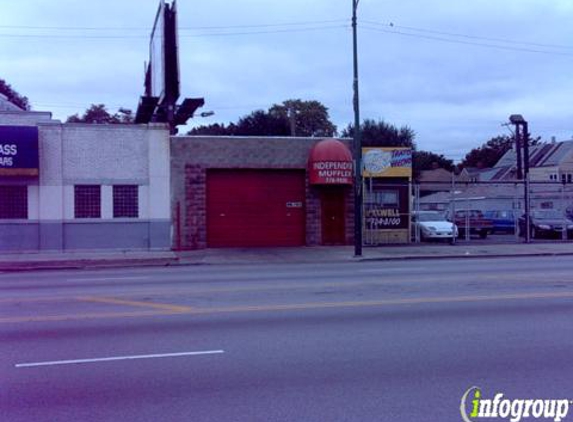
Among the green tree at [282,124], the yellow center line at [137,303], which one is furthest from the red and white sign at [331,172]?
the green tree at [282,124]

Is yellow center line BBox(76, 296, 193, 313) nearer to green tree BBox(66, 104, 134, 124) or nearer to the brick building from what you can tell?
the brick building

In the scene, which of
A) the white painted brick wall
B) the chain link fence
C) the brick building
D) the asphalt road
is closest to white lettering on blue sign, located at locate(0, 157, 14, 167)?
the white painted brick wall

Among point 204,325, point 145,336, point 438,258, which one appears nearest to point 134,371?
point 145,336

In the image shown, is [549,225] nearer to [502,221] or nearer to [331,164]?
[502,221]

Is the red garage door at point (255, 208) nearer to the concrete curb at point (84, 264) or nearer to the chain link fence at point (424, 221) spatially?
the chain link fence at point (424, 221)

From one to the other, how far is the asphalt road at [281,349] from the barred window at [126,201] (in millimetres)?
11615

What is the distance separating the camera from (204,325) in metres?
10.2

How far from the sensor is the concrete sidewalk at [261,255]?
22.5 metres

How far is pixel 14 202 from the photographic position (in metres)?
26.0

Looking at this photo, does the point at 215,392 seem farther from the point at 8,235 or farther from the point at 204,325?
the point at 8,235

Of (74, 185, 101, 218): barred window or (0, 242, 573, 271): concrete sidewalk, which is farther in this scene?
(74, 185, 101, 218): barred window

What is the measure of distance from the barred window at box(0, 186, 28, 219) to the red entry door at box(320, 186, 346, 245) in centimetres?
1143

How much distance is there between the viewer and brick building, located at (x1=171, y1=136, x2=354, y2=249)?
27578 millimetres

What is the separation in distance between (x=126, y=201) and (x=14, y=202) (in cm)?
400
